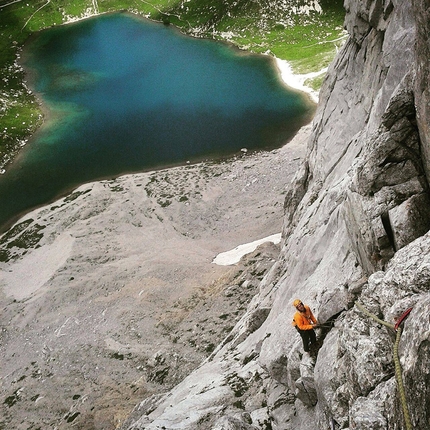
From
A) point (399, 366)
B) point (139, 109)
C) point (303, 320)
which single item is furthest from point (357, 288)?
point (139, 109)

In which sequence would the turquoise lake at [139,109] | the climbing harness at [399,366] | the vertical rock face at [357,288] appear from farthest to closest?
1. the turquoise lake at [139,109]
2. the vertical rock face at [357,288]
3. the climbing harness at [399,366]

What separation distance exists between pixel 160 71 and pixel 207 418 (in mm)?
92833

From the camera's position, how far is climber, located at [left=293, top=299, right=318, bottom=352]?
16.5 metres

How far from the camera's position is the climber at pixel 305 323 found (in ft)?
54.1

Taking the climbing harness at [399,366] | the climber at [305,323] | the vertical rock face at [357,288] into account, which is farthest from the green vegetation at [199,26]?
the climbing harness at [399,366]

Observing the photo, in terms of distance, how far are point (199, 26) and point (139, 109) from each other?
49.2 meters

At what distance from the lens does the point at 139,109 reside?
3442 inches

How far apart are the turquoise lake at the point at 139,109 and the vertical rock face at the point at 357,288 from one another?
147ft

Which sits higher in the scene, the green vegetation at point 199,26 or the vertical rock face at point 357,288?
the green vegetation at point 199,26

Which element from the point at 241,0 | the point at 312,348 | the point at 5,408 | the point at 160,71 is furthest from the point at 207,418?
the point at 241,0

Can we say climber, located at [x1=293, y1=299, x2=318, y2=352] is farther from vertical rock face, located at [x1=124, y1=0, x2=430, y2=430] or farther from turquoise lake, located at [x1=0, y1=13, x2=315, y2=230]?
turquoise lake, located at [x1=0, y1=13, x2=315, y2=230]

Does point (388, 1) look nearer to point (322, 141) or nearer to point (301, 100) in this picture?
point (322, 141)

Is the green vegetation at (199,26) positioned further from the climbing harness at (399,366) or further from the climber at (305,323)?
the climbing harness at (399,366)

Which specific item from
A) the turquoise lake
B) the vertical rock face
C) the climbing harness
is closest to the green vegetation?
the turquoise lake
